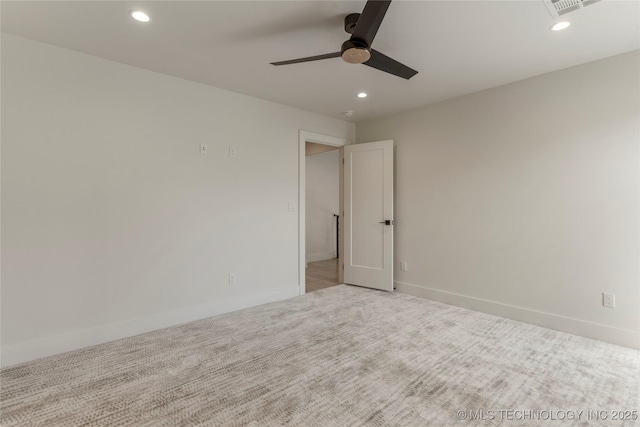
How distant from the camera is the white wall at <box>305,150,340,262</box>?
22.6 feet

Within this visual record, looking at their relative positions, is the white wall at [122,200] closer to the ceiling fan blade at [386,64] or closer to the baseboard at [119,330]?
the baseboard at [119,330]

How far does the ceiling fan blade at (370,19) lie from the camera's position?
155 centimetres

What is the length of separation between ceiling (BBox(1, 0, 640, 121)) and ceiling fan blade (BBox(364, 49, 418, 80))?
8.9 inches

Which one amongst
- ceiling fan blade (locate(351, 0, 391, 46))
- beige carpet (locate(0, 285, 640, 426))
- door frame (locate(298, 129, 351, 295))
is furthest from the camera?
door frame (locate(298, 129, 351, 295))

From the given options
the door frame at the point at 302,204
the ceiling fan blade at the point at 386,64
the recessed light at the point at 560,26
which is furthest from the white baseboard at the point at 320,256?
the recessed light at the point at 560,26

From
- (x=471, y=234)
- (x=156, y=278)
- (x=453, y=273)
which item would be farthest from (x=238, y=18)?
(x=453, y=273)

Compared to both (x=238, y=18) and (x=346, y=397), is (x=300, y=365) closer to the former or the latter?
(x=346, y=397)

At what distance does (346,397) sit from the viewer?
6.24 feet

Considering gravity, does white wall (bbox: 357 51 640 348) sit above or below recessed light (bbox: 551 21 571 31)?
below

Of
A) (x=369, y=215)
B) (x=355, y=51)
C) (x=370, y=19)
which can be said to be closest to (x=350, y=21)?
(x=355, y=51)

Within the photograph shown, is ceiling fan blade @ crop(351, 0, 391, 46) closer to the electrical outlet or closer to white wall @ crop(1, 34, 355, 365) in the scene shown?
white wall @ crop(1, 34, 355, 365)

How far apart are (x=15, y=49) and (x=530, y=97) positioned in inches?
179

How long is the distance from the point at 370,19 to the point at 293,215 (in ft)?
8.97

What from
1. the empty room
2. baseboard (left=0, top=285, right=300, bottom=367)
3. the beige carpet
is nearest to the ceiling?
the empty room
